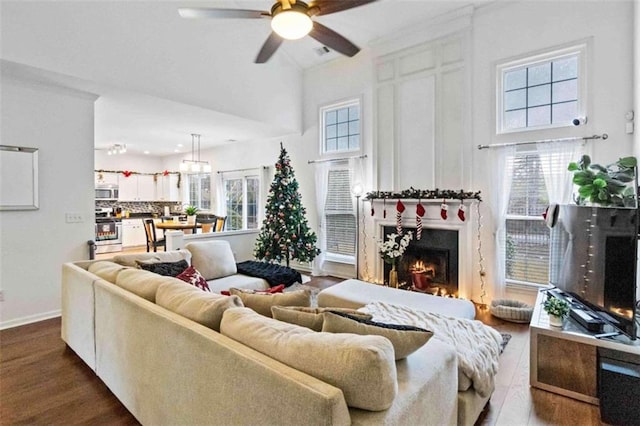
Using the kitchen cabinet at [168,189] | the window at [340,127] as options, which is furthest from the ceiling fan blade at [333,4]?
the kitchen cabinet at [168,189]

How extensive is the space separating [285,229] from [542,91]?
400 centimetres

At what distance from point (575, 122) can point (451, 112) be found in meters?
1.42

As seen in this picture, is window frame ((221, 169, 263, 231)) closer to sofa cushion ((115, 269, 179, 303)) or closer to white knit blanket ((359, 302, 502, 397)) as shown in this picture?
sofa cushion ((115, 269, 179, 303))

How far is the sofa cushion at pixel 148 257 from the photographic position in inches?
122

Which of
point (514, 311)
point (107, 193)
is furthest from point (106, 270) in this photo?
point (107, 193)

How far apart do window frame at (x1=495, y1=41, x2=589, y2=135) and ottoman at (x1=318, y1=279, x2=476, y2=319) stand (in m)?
2.39

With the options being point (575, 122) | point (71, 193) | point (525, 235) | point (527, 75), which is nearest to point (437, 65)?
point (527, 75)

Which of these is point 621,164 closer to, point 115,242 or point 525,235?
point 525,235

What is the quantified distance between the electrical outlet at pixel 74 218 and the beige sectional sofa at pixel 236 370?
2.26 meters

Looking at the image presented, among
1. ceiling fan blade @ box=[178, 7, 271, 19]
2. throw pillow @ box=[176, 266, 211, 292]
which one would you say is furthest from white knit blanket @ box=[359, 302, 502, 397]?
ceiling fan blade @ box=[178, 7, 271, 19]

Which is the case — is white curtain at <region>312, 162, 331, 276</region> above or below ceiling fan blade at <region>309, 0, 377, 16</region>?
below

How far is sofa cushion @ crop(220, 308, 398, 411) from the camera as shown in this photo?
1101mm

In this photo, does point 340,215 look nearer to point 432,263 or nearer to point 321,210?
point 321,210

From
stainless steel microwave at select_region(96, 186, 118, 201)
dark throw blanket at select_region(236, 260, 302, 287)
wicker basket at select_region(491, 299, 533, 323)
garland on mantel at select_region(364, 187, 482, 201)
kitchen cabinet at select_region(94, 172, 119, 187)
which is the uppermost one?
kitchen cabinet at select_region(94, 172, 119, 187)
